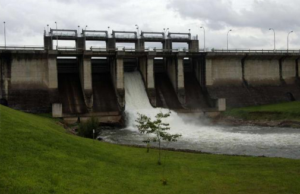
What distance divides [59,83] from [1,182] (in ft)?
123

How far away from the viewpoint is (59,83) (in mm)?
48531

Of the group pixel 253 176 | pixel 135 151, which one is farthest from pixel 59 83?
pixel 253 176

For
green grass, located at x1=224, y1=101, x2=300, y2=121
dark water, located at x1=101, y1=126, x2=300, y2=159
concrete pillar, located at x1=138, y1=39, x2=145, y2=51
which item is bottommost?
dark water, located at x1=101, y1=126, x2=300, y2=159

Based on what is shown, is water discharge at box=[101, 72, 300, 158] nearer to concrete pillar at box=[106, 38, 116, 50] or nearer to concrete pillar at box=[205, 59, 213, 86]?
concrete pillar at box=[106, 38, 116, 50]

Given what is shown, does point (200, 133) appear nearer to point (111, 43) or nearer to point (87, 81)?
point (87, 81)

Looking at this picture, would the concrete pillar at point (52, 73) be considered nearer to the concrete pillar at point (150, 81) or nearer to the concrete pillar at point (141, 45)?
the concrete pillar at point (150, 81)

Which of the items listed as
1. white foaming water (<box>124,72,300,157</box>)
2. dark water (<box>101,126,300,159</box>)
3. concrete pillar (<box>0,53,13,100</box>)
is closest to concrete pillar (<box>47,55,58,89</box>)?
concrete pillar (<box>0,53,13,100</box>)

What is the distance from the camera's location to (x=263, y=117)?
44.9 m

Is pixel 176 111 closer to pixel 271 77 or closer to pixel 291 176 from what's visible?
pixel 271 77

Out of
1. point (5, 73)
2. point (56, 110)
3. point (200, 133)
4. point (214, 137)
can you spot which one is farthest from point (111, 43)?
point (214, 137)

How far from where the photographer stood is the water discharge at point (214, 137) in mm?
26312

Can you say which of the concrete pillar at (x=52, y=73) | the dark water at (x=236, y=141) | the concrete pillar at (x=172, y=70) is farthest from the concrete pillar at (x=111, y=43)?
the dark water at (x=236, y=141)

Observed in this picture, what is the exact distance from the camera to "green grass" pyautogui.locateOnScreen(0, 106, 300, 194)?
1340 cm

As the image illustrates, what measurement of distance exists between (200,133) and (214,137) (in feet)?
10.8
